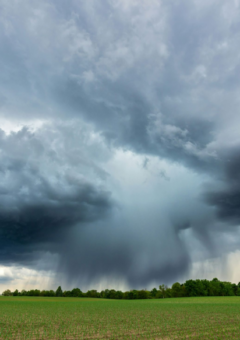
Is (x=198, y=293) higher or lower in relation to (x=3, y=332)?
higher

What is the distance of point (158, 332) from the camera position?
32.8 meters

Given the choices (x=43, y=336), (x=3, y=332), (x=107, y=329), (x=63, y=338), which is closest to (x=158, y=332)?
(x=107, y=329)

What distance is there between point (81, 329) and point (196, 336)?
52.1 ft

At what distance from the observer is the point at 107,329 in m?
35.1

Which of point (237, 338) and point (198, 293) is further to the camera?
point (198, 293)

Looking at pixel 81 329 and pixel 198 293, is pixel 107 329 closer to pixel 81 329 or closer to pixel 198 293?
pixel 81 329

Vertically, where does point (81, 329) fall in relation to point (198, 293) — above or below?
below

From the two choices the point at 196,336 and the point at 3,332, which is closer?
the point at 196,336

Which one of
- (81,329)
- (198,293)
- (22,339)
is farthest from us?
(198,293)

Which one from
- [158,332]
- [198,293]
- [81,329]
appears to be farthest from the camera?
[198,293]

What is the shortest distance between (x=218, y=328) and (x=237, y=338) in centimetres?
727

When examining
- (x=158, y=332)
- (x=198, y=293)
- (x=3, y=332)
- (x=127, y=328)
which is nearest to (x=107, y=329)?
(x=127, y=328)

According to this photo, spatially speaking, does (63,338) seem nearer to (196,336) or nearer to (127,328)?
(127,328)

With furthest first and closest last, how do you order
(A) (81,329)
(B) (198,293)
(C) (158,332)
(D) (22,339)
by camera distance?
1. (B) (198,293)
2. (A) (81,329)
3. (C) (158,332)
4. (D) (22,339)
